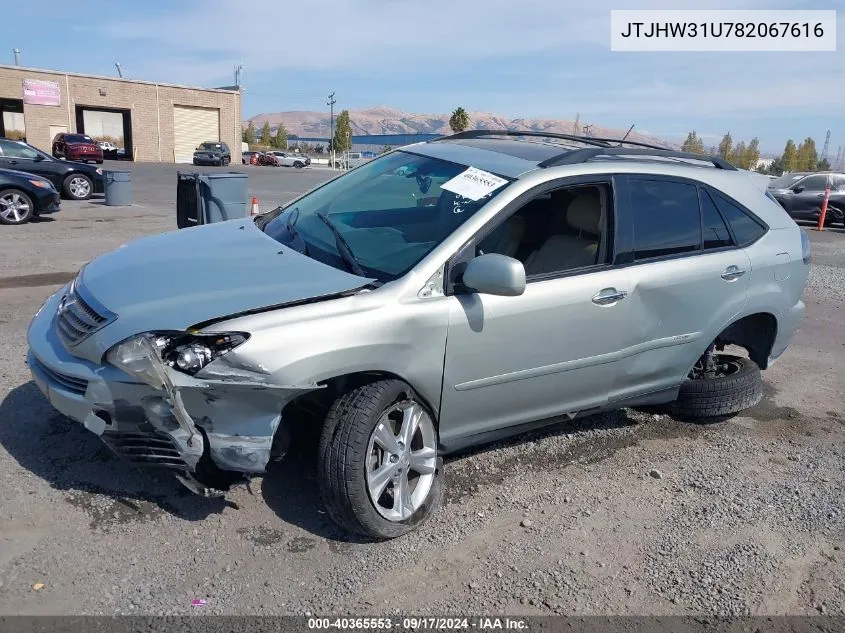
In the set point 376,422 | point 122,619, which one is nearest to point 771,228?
point 376,422

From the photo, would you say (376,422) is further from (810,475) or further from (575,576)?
(810,475)

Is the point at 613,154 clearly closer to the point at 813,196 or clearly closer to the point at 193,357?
the point at 193,357

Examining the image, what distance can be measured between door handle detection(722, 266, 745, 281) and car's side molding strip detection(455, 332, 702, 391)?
15.2 inches

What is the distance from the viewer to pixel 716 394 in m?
4.70

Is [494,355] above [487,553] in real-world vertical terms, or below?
above

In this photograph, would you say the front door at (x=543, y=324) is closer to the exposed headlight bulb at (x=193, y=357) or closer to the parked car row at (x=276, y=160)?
the exposed headlight bulb at (x=193, y=357)

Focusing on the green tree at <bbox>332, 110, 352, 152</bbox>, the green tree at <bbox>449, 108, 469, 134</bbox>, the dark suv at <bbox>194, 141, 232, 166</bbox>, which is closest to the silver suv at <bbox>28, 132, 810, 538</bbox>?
the dark suv at <bbox>194, 141, 232, 166</bbox>

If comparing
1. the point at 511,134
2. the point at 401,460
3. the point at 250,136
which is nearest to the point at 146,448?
the point at 401,460

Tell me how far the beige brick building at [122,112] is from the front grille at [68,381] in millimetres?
48082

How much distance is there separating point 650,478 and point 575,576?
1.19 m

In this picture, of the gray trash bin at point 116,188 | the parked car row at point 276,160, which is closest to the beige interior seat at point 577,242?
the gray trash bin at point 116,188

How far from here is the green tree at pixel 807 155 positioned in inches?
1940

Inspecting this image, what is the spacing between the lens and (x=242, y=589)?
288 centimetres

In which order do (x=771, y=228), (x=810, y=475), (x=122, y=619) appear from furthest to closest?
(x=771, y=228) < (x=810, y=475) < (x=122, y=619)
